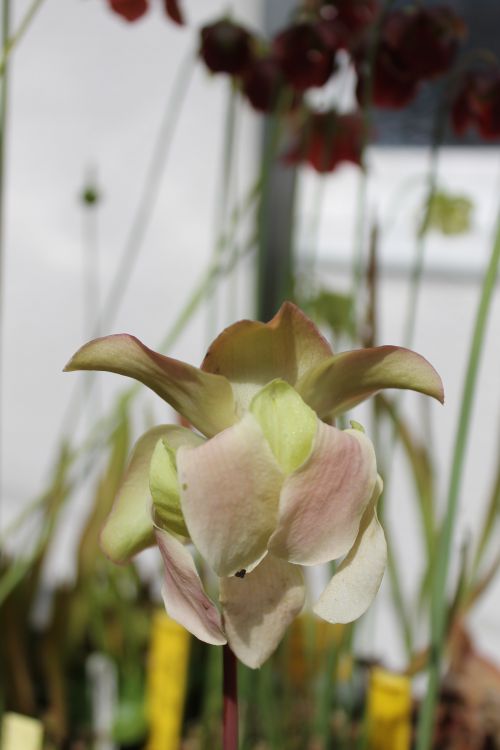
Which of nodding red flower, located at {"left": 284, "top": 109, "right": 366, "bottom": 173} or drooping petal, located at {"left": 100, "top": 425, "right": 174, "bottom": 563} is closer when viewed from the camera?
drooping petal, located at {"left": 100, "top": 425, "right": 174, "bottom": 563}

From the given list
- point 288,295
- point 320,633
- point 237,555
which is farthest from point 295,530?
point 320,633

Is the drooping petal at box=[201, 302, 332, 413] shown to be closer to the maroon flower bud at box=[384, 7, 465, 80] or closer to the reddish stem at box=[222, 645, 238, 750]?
the reddish stem at box=[222, 645, 238, 750]

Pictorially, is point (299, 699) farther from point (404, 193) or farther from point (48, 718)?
point (404, 193)

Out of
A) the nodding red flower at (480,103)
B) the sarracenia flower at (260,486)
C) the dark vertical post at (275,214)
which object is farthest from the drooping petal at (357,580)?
the dark vertical post at (275,214)

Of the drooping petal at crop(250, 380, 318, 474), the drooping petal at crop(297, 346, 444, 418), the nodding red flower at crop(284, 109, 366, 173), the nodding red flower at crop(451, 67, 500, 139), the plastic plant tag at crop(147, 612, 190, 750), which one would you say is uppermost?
the nodding red flower at crop(451, 67, 500, 139)

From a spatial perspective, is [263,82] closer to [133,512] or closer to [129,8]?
[129,8]

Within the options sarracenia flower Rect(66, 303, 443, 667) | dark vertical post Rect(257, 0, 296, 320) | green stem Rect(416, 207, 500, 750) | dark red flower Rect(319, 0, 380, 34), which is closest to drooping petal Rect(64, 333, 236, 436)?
sarracenia flower Rect(66, 303, 443, 667)

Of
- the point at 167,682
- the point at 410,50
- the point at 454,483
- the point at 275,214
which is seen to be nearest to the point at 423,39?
the point at 410,50

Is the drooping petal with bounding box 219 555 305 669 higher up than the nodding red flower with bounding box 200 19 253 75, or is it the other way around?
the nodding red flower with bounding box 200 19 253 75
